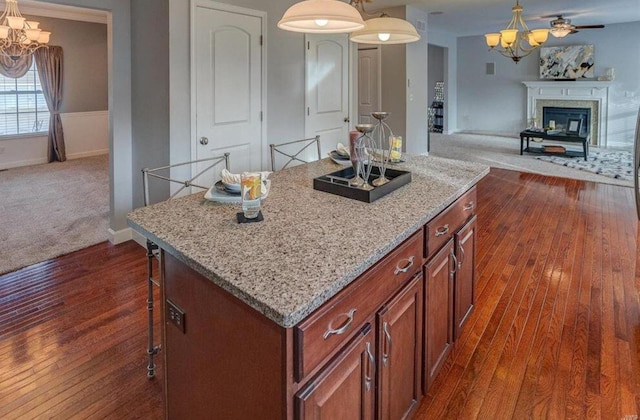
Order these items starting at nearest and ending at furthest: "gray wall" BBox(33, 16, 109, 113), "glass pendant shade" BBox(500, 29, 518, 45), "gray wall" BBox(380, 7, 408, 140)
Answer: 1. "glass pendant shade" BBox(500, 29, 518, 45)
2. "gray wall" BBox(380, 7, 408, 140)
3. "gray wall" BBox(33, 16, 109, 113)

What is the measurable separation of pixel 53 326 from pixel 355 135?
211 cm

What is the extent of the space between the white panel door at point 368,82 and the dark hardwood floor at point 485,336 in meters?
4.13

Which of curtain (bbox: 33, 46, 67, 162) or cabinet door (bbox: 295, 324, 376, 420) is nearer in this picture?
cabinet door (bbox: 295, 324, 376, 420)

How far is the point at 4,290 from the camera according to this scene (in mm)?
3033

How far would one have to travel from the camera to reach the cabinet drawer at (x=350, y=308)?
105 cm

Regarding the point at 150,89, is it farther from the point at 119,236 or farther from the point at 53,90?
the point at 53,90

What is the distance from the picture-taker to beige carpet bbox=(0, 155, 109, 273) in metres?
3.80

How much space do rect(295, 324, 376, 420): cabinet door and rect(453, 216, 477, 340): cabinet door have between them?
3.03 feet

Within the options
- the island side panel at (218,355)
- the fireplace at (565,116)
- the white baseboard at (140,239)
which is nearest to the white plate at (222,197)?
the island side panel at (218,355)

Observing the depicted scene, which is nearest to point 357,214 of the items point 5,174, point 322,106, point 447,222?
point 447,222

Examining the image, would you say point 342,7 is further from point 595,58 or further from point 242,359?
point 595,58

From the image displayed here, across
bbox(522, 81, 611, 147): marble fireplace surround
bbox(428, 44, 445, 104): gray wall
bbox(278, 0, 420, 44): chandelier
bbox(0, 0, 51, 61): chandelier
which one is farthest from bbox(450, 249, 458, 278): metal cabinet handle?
bbox(428, 44, 445, 104): gray wall

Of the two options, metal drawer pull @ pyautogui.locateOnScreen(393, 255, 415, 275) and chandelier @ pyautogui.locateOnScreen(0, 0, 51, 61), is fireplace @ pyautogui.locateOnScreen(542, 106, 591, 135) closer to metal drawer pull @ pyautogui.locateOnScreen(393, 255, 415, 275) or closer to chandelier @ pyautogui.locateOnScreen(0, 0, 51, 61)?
metal drawer pull @ pyautogui.locateOnScreen(393, 255, 415, 275)

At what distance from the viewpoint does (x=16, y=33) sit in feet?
18.7
